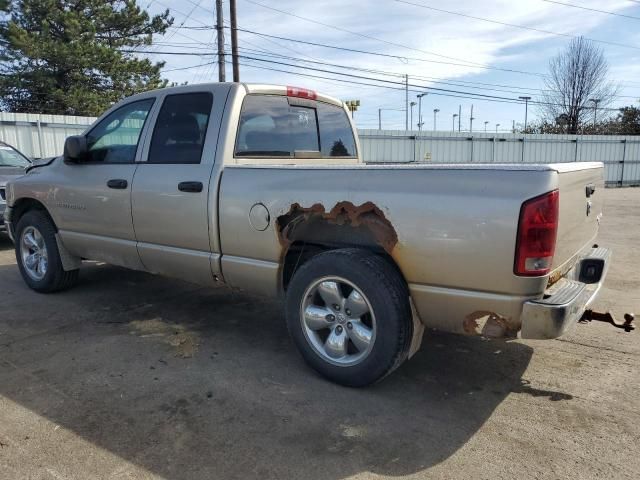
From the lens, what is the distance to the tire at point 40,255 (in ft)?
17.6

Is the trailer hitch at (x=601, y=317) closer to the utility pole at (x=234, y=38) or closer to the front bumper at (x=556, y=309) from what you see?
the front bumper at (x=556, y=309)

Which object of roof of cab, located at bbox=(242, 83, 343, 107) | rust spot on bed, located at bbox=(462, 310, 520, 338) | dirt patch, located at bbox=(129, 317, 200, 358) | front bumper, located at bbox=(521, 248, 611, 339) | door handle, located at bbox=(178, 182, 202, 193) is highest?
roof of cab, located at bbox=(242, 83, 343, 107)

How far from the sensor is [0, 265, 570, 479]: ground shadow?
269 cm

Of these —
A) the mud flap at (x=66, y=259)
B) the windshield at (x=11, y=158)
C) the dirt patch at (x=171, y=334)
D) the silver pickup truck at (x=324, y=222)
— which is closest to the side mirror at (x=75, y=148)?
the silver pickup truck at (x=324, y=222)

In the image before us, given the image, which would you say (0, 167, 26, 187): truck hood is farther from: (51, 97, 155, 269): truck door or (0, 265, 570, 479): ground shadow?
(0, 265, 570, 479): ground shadow

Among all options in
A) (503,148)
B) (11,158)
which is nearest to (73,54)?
(11,158)

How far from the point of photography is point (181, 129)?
14.0 ft

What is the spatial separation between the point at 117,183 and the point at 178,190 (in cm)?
84

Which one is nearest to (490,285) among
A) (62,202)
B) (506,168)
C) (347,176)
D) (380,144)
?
(506,168)

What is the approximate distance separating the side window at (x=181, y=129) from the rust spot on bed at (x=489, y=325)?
7.71ft

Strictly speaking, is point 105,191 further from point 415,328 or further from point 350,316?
point 415,328

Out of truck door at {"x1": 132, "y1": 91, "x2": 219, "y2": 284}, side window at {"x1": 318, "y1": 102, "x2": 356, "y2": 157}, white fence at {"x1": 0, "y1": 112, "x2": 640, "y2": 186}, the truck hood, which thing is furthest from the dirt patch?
white fence at {"x1": 0, "y1": 112, "x2": 640, "y2": 186}

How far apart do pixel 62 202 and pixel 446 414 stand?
410 cm

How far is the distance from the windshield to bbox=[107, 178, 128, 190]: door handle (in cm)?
613
